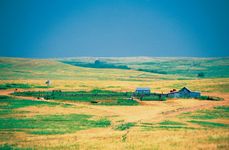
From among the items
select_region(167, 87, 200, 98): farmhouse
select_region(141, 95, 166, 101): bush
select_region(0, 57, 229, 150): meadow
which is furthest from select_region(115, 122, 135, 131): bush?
select_region(167, 87, 200, 98): farmhouse

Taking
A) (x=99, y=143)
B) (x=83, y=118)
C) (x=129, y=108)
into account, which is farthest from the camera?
(x=129, y=108)

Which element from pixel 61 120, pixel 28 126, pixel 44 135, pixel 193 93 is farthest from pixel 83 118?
pixel 193 93

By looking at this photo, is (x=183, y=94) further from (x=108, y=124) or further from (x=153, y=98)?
(x=108, y=124)

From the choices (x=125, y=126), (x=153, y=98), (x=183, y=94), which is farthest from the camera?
(x=183, y=94)

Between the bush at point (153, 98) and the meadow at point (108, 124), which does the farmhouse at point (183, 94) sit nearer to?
the bush at point (153, 98)

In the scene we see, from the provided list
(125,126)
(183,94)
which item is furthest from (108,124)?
(183,94)

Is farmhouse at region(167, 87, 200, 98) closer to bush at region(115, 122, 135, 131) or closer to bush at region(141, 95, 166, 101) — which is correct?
bush at region(141, 95, 166, 101)

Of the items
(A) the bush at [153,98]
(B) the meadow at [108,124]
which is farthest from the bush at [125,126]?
(A) the bush at [153,98]

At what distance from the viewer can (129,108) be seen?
5900 centimetres

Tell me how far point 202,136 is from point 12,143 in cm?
1550

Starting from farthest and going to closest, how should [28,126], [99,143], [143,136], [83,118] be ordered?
[83,118] → [28,126] → [143,136] → [99,143]

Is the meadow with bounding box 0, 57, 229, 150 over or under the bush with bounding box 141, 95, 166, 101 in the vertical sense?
under

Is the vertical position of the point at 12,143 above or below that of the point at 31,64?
below

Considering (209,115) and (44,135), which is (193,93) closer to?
Answer: (209,115)
